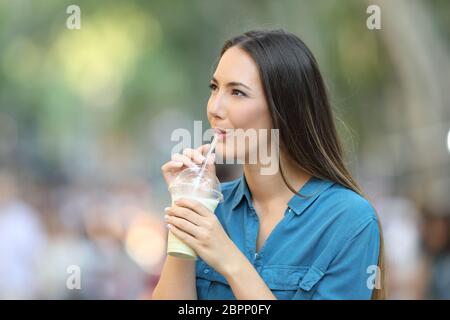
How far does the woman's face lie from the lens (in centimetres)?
217

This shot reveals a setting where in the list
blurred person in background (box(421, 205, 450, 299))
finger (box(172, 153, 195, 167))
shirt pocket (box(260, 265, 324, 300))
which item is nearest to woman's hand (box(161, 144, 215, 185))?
finger (box(172, 153, 195, 167))

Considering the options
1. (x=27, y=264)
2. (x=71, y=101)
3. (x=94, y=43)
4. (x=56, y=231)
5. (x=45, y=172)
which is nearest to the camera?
(x=27, y=264)

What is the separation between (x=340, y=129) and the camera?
2.53 m

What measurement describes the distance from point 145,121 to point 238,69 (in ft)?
33.5

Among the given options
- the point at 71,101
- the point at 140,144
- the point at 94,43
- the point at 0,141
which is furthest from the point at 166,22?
the point at 0,141

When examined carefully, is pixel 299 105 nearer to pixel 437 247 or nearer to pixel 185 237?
pixel 185 237

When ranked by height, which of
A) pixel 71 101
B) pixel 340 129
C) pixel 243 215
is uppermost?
pixel 71 101

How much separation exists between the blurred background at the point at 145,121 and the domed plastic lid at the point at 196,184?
287 centimetres

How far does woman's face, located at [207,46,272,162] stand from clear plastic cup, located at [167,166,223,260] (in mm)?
94

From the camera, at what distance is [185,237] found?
1.99 m

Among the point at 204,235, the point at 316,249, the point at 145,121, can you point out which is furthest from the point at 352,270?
the point at 145,121
